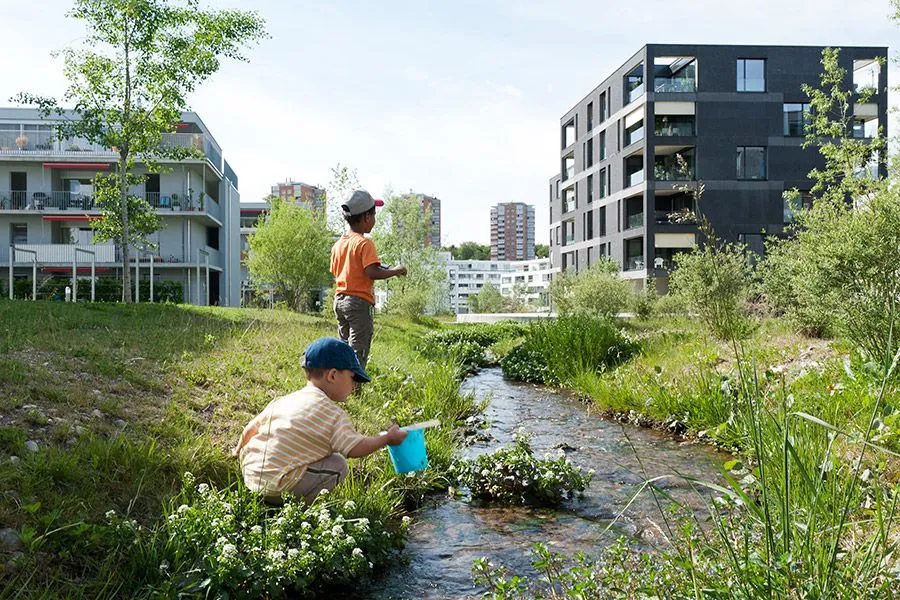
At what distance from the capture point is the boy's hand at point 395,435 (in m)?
3.37

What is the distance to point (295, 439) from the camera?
136 inches

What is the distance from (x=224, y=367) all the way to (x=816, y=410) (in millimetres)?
5007

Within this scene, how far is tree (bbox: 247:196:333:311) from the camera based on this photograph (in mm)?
28344

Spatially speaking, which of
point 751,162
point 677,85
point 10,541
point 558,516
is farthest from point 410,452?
point 751,162

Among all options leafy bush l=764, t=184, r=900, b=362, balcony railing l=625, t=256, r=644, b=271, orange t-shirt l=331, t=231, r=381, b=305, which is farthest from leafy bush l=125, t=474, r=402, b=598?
balcony railing l=625, t=256, r=644, b=271

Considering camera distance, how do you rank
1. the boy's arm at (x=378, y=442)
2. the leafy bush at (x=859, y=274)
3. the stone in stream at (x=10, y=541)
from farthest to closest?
the leafy bush at (x=859, y=274) → the boy's arm at (x=378, y=442) → the stone in stream at (x=10, y=541)

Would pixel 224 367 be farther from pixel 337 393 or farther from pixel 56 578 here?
pixel 56 578

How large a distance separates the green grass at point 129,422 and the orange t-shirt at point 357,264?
3.14 ft

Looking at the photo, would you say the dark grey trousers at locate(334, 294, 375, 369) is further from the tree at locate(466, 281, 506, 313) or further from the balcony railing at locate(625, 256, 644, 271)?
the tree at locate(466, 281, 506, 313)

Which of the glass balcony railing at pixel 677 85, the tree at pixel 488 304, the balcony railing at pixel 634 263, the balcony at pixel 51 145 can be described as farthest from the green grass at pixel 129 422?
the tree at pixel 488 304

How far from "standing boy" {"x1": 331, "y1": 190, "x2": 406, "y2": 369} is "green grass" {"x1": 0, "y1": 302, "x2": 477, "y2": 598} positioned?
2.14ft

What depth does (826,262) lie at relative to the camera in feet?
24.1

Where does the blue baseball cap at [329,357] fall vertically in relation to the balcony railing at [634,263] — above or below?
below

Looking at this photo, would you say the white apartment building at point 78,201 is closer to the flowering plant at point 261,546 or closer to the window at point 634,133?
the window at point 634,133
